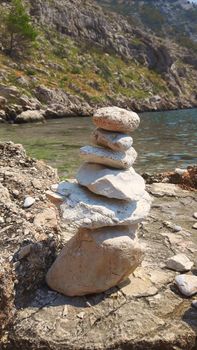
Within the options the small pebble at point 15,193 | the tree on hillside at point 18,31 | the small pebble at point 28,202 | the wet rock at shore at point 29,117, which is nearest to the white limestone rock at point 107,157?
the small pebble at point 28,202

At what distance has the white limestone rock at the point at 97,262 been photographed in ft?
22.4

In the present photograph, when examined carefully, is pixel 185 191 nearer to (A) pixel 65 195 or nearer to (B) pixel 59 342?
(A) pixel 65 195

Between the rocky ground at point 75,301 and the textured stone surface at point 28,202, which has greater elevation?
the rocky ground at point 75,301

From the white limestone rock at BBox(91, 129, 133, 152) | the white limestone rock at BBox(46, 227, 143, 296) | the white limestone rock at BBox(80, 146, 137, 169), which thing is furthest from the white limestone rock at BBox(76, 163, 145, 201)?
the white limestone rock at BBox(46, 227, 143, 296)

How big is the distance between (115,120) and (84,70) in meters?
89.2

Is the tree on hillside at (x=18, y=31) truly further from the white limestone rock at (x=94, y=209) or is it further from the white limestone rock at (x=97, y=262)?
the white limestone rock at (x=97, y=262)

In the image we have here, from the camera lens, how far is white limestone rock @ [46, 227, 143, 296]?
6.83m

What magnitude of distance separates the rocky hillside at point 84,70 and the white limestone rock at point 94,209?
44526 millimetres

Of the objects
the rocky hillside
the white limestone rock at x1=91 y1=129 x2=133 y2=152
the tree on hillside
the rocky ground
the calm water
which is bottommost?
the rocky hillside

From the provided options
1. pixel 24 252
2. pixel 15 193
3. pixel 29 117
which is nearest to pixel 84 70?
pixel 29 117

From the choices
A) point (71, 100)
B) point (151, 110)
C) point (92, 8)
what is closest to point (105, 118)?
point (71, 100)

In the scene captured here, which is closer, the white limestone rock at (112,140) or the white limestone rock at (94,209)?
the white limestone rock at (94,209)

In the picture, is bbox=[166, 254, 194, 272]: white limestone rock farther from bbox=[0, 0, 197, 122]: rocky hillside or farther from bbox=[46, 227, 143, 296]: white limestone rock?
bbox=[0, 0, 197, 122]: rocky hillside

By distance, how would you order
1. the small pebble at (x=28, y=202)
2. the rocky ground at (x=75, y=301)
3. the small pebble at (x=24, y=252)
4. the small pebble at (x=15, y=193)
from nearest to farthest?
the rocky ground at (x=75, y=301) → the small pebble at (x=24, y=252) → the small pebble at (x=28, y=202) → the small pebble at (x=15, y=193)
